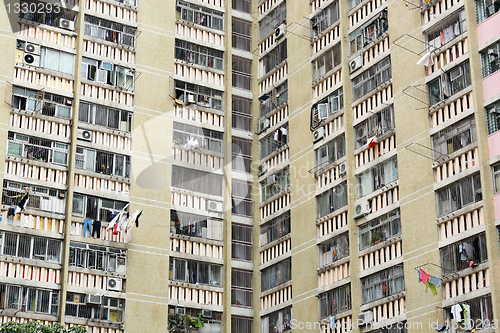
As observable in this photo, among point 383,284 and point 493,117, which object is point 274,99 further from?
point 493,117

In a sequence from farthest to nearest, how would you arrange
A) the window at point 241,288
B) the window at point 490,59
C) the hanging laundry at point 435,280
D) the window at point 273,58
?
1. the window at point 273,58
2. the window at point 241,288
3. the window at point 490,59
4. the hanging laundry at point 435,280

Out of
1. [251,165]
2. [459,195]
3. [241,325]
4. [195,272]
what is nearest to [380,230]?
[459,195]

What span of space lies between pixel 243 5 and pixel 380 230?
58.3ft

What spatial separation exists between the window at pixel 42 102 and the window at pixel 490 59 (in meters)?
19.0

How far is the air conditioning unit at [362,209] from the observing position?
37.6 metres

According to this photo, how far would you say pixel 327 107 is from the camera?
4175 centimetres

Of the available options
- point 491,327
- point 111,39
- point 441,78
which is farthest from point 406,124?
point 111,39

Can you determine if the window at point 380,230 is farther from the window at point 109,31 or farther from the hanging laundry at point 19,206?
the window at point 109,31

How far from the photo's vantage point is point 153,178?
4256cm

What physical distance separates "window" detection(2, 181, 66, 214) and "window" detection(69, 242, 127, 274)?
6.21 ft

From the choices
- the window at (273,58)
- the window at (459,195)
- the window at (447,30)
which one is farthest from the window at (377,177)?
the window at (273,58)

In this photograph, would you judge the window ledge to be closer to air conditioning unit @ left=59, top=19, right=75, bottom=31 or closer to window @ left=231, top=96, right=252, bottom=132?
window @ left=231, top=96, right=252, bottom=132

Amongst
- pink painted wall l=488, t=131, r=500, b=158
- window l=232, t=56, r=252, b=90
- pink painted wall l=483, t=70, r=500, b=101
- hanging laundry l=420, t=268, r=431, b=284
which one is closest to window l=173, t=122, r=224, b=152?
window l=232, t=56, r=252, b=90

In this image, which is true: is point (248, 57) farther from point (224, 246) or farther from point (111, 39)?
point (224, 246)
